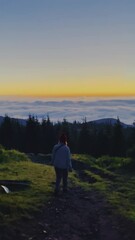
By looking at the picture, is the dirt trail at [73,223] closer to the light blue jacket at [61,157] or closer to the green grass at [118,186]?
the green grass at [118,186]

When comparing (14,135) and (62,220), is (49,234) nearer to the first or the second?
(62,220)

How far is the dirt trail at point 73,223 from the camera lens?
12820mm

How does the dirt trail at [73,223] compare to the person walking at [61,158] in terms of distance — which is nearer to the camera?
the dirt trail at [73,223]

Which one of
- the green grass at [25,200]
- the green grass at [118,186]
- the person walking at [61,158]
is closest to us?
the green grass at [25,200]

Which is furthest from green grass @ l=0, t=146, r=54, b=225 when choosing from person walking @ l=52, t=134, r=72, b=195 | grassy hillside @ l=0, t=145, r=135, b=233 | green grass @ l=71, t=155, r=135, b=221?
green grass @ l=71, t=155, r=135, b=221

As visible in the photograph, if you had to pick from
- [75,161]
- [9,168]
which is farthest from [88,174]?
[75,161]

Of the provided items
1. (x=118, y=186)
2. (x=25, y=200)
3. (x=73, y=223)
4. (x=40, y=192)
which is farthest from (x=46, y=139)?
(x=73, y=223)

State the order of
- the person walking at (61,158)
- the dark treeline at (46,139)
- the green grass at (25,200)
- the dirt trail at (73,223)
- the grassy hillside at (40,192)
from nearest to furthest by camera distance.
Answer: the dirt trail at (73,223) < the green grass at (25,200) < the grassy hillside at (40,192) < the person walking at (61,158) < the dark treeline at (46,139)

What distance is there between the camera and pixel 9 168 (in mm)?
27766

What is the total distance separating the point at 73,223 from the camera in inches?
564

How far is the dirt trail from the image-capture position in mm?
12820

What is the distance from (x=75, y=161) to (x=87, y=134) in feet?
213

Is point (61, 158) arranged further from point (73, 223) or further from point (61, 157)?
point (73, 223)

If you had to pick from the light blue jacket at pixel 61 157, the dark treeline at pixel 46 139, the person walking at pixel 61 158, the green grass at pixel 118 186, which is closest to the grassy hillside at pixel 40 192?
the green grass at pixel 118 186
